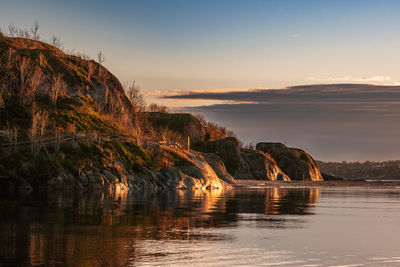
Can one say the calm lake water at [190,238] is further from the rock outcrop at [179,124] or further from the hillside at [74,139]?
the rock outcrop at [179,124]

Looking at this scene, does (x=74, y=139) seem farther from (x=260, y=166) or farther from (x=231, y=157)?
(x=260, y=166)

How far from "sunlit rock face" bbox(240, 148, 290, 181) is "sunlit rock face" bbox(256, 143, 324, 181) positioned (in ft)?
35.8

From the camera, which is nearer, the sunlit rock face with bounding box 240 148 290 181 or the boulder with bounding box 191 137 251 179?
the boulder with bounding box 191 137 251 179

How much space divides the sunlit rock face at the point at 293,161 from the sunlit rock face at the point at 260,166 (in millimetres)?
10918

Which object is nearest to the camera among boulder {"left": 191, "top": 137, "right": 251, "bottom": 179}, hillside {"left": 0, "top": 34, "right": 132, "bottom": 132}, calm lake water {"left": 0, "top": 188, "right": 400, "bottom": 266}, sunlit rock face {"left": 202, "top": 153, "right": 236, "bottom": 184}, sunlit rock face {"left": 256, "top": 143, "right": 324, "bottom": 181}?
calm lake water {"left": 0, "top": 188, "right": 400, "bottom": 266}

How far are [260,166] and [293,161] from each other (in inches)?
837

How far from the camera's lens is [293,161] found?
140m

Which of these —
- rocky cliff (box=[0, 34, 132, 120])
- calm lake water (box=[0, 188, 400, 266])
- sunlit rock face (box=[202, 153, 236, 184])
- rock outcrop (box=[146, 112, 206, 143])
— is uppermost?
rocky cliff (box=[0, 34, 132, 120])

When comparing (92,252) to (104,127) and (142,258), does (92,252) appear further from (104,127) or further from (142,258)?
(104,127)

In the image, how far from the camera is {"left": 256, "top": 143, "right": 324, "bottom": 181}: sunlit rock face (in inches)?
5408

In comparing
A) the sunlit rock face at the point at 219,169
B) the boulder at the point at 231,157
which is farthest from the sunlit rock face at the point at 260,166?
the sunlit rock face at the point at 219,169

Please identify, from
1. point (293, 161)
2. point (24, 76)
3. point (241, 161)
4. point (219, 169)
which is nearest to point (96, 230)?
point (24, 76)

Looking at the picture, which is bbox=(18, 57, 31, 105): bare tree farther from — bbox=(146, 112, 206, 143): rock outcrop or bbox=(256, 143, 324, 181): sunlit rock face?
bbox=(256, 143, 324, 181): sunlit rock face

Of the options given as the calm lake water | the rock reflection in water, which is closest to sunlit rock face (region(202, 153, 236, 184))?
the rock reflection in water
